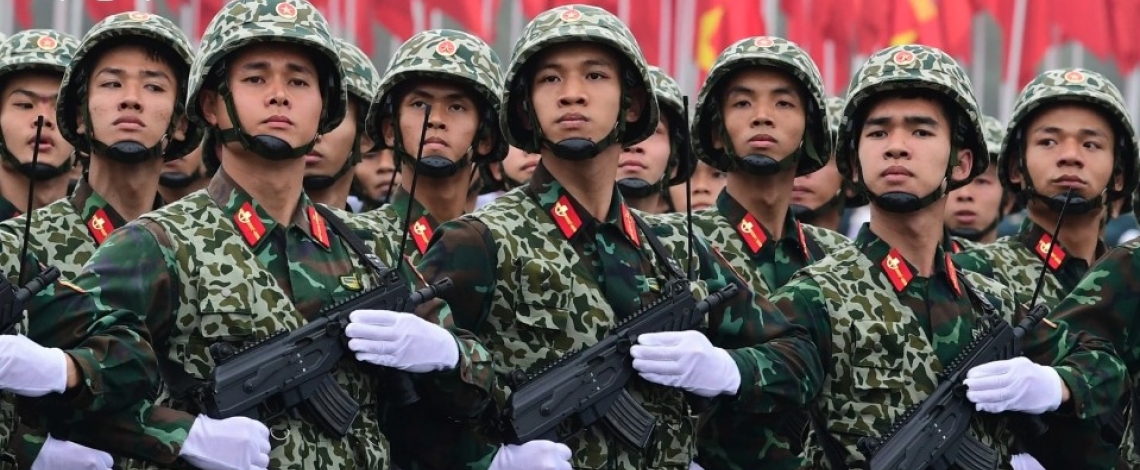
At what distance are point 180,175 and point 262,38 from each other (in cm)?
428

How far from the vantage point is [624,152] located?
1315 centimetres

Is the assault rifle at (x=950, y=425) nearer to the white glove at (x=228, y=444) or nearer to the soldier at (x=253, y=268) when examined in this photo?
the soldier at (x=253, y=268)

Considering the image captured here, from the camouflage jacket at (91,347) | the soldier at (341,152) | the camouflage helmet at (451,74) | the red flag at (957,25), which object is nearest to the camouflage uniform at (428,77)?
the camouflage helmet at (451,74)

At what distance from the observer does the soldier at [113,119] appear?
1057cm

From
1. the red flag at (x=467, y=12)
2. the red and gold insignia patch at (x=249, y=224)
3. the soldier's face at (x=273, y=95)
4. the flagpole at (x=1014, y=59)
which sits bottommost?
the flagpole at (x=1014, y=59)

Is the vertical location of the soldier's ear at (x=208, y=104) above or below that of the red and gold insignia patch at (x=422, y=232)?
above

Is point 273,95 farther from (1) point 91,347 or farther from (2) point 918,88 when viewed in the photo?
(2) point 918,88

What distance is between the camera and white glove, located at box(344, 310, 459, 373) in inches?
328

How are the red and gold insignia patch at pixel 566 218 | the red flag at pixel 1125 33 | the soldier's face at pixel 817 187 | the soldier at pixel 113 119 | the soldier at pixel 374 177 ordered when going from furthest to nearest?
the red flag at pixel 1125 33
the soldier at pixel 374 177
the soldier's face at pixel 817 187
the soldier at pixel 113 119
the red and gold insignia patch at pixel 566 218

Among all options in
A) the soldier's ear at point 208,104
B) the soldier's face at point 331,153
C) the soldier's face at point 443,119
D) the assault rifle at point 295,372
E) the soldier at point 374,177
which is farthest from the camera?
the soldier at point 374,177

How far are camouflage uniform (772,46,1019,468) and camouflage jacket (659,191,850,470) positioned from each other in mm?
Result: 322

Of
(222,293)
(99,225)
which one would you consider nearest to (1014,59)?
(99,225)

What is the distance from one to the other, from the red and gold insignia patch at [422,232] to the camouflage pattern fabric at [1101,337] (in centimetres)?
316

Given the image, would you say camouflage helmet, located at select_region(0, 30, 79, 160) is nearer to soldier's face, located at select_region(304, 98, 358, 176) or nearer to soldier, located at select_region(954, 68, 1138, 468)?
soldier's face, located at select_region(304, 98, 358, 176)
